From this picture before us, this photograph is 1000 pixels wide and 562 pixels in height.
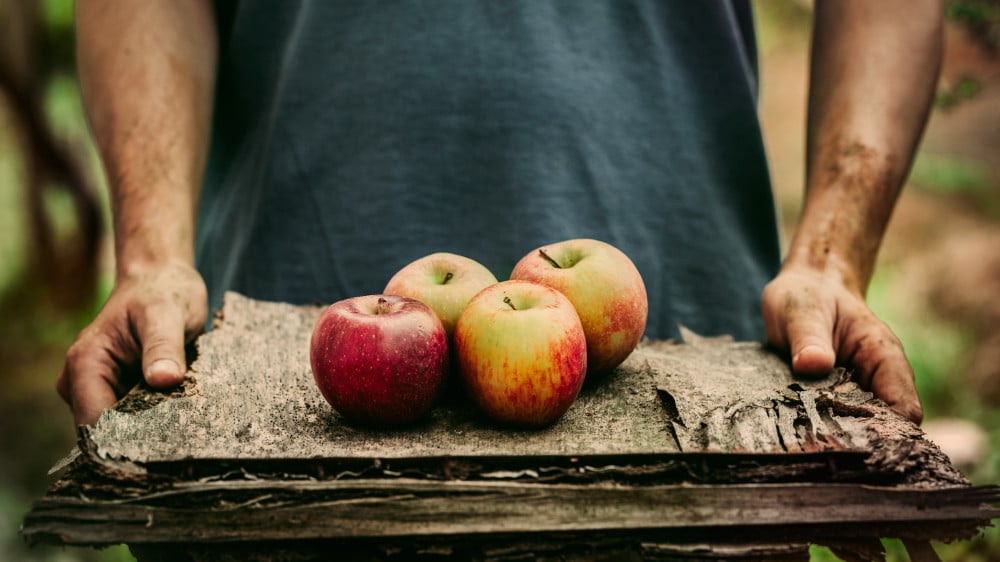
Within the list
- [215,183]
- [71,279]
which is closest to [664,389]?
[215,183]

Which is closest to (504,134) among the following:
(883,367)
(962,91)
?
(883,367)

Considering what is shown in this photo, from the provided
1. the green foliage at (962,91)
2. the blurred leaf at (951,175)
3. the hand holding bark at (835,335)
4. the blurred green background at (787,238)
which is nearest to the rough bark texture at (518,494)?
the hand holding bark at (835,335)

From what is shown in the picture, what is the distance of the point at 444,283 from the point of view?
152 cm

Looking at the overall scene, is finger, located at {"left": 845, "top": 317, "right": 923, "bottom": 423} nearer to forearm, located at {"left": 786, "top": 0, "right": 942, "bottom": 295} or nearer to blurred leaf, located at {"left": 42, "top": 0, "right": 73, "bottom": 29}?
forearm, located at {"left": 786, "top": 0, "right": 942, "bottom": 295}

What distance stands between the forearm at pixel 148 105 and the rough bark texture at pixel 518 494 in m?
0.81

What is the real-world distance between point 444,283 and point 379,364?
1.06ft

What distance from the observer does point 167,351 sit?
1.43 metres

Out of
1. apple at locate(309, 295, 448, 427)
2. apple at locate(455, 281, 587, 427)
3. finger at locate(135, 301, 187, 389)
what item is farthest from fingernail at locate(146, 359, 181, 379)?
apple at locate(455, 281, 587, 427)

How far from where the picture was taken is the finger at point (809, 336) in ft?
4.83

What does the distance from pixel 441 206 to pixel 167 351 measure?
794mm

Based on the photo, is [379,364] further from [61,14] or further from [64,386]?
[61,14]

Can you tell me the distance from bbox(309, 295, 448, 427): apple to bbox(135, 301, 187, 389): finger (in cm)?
30

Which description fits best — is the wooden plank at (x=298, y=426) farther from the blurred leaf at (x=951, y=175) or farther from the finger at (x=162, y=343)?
the blurred leaf at (x=951, y=175)

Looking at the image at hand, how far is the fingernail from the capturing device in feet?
4.47
